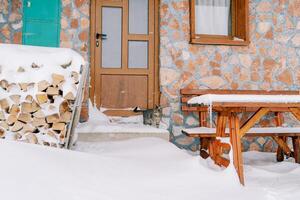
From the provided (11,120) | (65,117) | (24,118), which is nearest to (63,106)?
(65,117)

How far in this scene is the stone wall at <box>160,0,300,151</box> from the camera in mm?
4758

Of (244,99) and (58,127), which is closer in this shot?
(244,99)

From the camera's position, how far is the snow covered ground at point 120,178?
1808mm

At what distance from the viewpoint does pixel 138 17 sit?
4922mm

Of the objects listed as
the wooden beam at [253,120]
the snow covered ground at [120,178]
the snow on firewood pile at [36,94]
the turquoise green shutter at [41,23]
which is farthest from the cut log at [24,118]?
the wooden beam at [253,120]

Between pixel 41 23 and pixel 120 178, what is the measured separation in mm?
3141

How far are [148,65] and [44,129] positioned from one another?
2.24m

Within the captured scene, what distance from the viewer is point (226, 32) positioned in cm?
525

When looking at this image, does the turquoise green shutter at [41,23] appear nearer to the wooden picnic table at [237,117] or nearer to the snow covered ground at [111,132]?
the snow covered ground at [111,132]

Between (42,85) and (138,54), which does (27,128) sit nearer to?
(42,85)

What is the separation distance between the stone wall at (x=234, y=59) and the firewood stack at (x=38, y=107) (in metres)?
1.93

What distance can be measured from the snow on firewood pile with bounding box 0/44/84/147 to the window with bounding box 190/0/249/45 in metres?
2.51

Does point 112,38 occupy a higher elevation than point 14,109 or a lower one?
higher

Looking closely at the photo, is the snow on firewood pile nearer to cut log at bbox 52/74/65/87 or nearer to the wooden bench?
cut log at bbox 52/74/65/87
